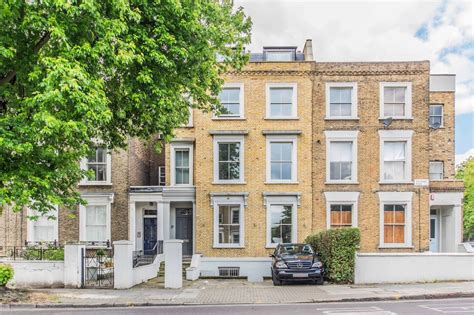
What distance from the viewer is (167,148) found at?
23.7 m

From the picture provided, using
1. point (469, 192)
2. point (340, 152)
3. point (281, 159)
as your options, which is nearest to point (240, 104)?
point (281, 159)

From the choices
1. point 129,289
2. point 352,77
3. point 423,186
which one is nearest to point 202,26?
point 129,289

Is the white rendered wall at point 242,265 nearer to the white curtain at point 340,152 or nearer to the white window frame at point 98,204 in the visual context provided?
the white window frame at point 98,204

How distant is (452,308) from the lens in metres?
11.8

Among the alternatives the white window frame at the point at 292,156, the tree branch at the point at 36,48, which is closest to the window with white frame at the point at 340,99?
the white window frame at the point at 292,156

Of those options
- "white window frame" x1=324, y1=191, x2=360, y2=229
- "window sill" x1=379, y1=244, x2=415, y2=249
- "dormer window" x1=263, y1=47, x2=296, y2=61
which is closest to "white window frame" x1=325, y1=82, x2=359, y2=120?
"dormer window" x1=263, y1=47, x2=296, y2=61

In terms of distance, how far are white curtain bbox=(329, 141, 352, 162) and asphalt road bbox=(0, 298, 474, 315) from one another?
36.2 feet

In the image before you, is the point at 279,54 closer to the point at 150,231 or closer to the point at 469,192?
the point at 150,231

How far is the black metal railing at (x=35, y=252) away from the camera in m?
19.3

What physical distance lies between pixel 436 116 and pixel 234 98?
14320 mm

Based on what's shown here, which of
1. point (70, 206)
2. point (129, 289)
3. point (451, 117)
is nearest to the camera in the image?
point (70, 206)

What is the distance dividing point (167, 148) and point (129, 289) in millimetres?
9217

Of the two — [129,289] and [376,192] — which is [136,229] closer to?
[129,289]

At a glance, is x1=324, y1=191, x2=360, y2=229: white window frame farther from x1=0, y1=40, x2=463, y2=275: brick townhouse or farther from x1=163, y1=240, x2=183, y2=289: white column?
x1=163, y1=240, x2=183, y2=289: white column
